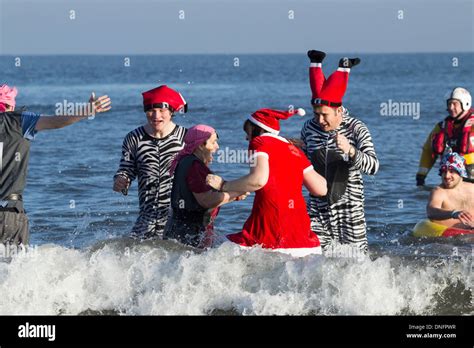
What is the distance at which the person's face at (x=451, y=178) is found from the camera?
1132 cm

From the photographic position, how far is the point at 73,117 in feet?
26.6

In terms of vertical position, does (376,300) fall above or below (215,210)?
below

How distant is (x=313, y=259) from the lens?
8.23 meters

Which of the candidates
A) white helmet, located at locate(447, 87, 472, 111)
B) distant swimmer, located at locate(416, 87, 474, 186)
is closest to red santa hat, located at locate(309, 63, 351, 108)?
distant swimmer, located at locate(416, 87, 474, 186)

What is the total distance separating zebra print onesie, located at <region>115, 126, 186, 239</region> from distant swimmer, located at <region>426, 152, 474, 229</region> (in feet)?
11.6

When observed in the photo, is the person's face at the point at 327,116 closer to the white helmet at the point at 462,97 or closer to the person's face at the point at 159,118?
the person's face at the point at 159,118

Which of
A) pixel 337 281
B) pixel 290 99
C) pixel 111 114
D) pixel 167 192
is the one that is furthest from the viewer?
pixel 290 99

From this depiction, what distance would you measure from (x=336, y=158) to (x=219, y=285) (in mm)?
1632

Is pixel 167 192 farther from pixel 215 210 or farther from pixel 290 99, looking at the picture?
pixel 290 99

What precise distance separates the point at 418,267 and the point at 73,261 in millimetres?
2963

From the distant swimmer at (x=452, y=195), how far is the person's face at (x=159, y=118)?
3.67m

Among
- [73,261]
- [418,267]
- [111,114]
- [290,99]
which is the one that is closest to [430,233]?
[418,267]

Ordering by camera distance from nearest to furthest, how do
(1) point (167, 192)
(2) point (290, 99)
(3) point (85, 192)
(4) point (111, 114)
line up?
1. (1) point (167, 192)
2. (3) point (85, 192)
3. (4) point (111, 114)
4. (2) point (290, 99)
